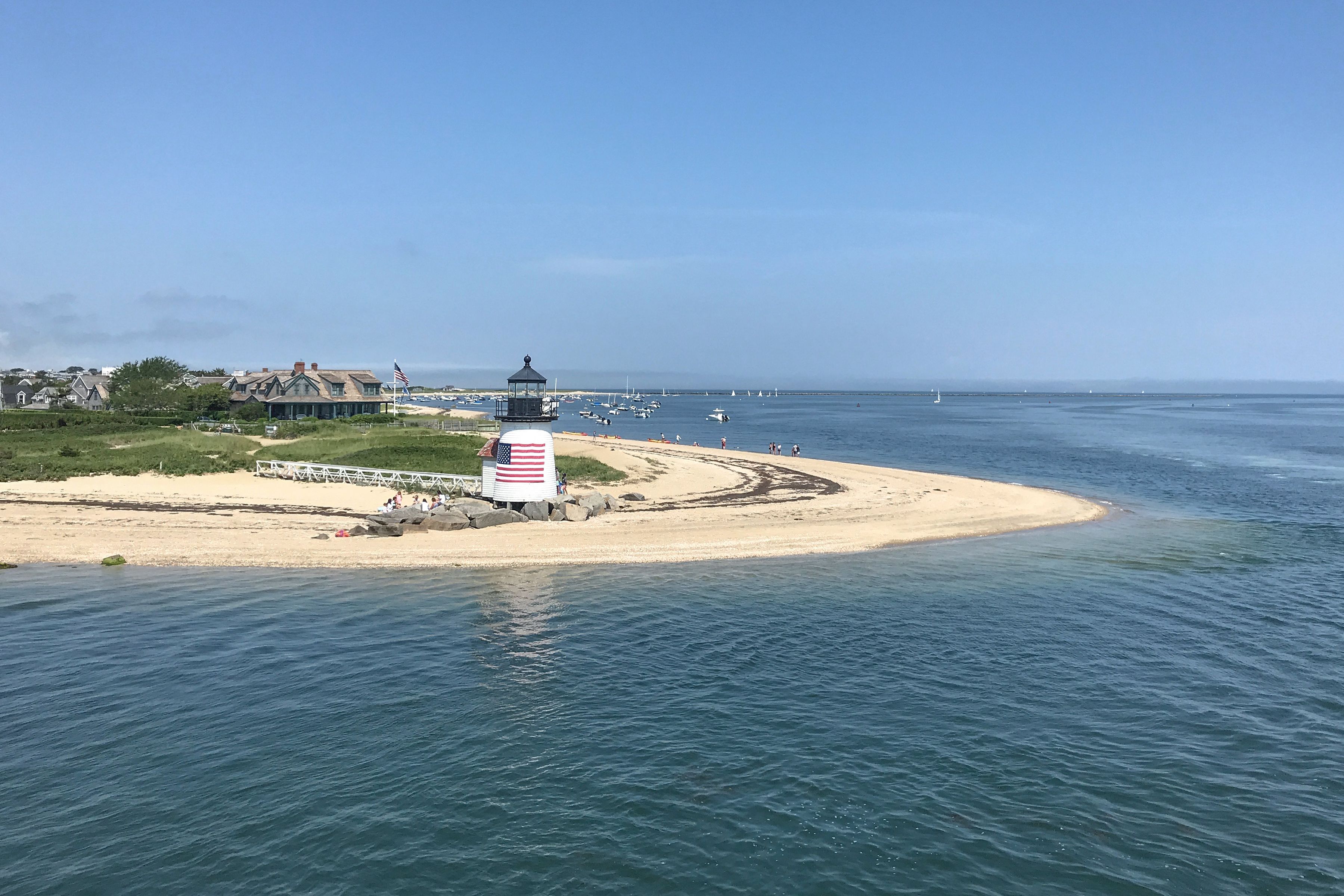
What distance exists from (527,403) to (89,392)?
121 meters

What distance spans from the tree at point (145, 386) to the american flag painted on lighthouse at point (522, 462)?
72.2 metres

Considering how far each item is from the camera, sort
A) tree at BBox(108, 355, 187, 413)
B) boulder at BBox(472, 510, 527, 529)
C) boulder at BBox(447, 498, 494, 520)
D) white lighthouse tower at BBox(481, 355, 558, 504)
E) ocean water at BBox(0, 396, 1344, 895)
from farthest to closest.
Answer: tree at BBox(108, 355, 187, 413)
white lighthouse tower at BBox(481, 355, 558, 504)
boulder at BBox(447, 498, 494, 520)
boulder at BBox(472, 510, 527, 529)
ocean water at BBox(0, 396, 1344, 895)

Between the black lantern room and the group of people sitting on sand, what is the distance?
5.66 meters

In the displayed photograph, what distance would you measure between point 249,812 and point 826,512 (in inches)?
1490

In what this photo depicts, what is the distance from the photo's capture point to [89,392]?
129750 mm

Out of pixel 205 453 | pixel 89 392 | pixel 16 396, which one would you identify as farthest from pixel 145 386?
pixel 16 396

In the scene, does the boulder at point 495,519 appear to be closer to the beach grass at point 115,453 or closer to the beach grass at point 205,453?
the beach grass at point 205,453

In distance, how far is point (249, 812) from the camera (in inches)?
602

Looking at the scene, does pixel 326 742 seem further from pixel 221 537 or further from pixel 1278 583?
A: pixel 1278 583

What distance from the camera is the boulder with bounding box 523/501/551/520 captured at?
43.0 metres

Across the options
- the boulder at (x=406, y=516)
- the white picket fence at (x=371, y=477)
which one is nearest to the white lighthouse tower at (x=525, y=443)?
the boulder at (x=406, y=516)

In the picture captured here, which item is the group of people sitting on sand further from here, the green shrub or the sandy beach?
the green shrub

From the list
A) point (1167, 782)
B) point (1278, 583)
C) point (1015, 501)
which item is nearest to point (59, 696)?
point (1167, 782)

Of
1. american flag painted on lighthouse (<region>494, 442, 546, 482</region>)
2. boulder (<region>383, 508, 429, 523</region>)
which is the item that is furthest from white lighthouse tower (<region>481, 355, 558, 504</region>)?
boulder (<region>383, 508, 429, 523</region>)
